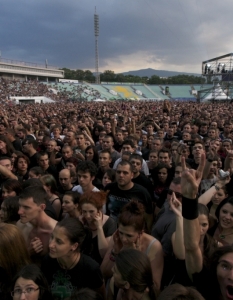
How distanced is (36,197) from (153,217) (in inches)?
69.1

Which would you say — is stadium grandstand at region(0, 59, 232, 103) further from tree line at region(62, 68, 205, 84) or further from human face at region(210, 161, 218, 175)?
human face at region(210, 161, 218, 175)

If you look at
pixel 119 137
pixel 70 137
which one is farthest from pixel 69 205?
pixel 119 137

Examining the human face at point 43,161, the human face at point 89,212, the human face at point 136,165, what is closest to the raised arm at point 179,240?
Result: the human face at point 89,212

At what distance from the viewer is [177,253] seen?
7.26ft

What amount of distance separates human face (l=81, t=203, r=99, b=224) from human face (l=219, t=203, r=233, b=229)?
120 cm

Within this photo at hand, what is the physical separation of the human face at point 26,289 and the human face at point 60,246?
30cm

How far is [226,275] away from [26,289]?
51.8 inches

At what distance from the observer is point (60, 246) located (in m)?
2.28

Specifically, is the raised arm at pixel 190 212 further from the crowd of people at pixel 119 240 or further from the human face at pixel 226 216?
the human face at pixel 226 216

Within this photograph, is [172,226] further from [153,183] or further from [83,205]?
[153,183]

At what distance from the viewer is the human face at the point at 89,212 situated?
9.24 feet

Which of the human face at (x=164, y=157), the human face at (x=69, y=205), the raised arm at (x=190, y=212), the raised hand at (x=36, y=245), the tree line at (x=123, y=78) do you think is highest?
the tree line at (x=123, y=78)

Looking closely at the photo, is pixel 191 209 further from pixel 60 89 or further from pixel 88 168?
pixel 60 89

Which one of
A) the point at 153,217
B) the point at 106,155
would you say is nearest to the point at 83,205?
the point at 153,217
